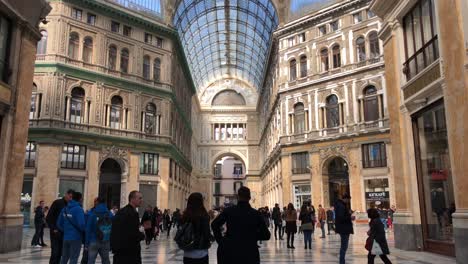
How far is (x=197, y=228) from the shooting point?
539 centimetres

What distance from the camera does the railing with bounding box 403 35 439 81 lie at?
12.7 meters

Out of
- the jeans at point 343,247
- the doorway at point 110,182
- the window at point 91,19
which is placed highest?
the window at point 91,19

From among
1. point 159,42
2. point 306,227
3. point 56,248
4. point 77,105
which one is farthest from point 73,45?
point 56,248

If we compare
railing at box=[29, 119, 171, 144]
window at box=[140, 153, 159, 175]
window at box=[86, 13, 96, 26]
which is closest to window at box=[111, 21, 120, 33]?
window at box=[86, 13, 96, 26]

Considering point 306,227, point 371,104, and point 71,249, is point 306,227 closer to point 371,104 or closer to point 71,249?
point 71,249

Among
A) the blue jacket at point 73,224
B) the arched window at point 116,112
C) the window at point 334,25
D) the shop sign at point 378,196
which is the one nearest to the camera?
the blue jacket at point 73,224

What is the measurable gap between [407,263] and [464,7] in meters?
6.82

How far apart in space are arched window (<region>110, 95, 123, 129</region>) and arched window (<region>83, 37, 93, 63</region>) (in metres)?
3.77

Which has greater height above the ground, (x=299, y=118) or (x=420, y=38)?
(x=299, y=118)

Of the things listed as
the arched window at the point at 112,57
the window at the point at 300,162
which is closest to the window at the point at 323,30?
the window at the point at 300,162

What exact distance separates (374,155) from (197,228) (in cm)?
3163

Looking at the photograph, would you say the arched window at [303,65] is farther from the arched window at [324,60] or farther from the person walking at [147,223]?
the person walking at [147,223]

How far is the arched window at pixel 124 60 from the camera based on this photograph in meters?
36.2

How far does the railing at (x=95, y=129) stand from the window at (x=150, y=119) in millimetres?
594
